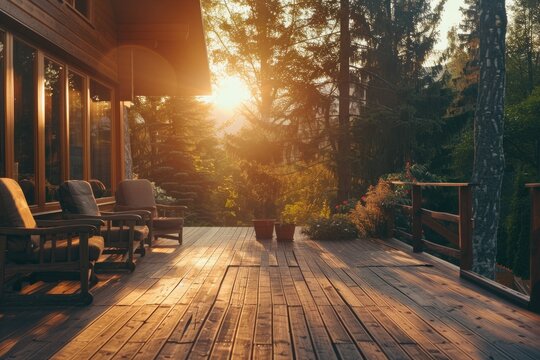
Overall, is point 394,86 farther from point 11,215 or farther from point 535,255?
point 11,215

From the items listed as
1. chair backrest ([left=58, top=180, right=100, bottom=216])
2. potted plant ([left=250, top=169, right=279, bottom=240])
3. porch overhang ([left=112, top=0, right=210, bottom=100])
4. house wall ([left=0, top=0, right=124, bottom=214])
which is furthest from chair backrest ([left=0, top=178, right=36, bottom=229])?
potted plant ([left=250, top=169, right=279, bottom=240])

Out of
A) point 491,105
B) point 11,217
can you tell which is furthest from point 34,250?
point 491,105

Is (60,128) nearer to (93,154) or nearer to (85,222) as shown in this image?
(93,154)

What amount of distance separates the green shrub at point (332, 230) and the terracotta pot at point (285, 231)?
1.61ft

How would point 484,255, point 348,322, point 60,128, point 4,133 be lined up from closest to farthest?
point 348,322 < point 4,133 < point 60,128 < point 484,255

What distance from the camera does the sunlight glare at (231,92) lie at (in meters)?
17.9

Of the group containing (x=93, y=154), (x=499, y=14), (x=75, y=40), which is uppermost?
(x=499, y=14)

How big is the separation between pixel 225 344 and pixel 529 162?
21587 mm

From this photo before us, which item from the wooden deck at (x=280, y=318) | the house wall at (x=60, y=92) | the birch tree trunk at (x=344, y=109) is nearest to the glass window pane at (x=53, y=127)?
the house wall at (x=60, y=92)

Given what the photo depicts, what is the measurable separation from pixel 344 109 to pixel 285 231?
7.66 metres

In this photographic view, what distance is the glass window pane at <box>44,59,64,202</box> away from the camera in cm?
594

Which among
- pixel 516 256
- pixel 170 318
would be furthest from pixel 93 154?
pixel 516 256

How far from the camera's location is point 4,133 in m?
4.84

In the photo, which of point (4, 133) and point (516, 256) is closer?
point (4, 133)
